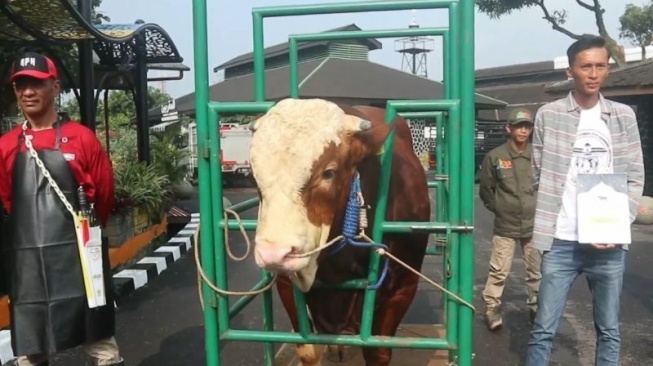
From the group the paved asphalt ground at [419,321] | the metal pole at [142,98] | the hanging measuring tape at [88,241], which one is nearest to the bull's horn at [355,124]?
the hanging measuring tape at [88,241]

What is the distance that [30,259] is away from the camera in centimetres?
243

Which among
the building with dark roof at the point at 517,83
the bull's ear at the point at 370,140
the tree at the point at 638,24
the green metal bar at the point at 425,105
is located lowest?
the bull's ear at the point at 370,140

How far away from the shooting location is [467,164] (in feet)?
6.73

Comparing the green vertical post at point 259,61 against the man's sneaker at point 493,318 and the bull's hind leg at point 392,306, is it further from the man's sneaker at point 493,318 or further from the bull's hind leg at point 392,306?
the man's sneaker at point 493,318

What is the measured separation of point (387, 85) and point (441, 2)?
304 inches

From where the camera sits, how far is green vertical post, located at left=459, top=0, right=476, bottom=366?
2.01 meters

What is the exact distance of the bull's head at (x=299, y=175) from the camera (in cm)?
174

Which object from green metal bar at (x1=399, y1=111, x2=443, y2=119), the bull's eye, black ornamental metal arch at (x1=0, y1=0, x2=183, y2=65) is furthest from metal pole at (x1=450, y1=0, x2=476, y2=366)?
black ornamental metal arch at (x1=0, y1=0, x2=183, y2=65)

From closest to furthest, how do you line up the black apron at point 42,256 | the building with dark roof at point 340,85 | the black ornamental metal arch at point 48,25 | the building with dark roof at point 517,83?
the black apron at point 42,256
the black ornamental metal arch at point 48,25
the building with dark roof at point 340,85
the building with dark roof at point 517,83

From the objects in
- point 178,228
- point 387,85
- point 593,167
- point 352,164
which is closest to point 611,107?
point 593,167

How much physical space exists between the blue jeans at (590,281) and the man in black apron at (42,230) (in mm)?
1834

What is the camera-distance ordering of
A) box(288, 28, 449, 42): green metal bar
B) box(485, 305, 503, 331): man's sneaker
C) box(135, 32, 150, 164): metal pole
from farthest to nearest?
box(135, 32, 150, 164): metal pole → box(485, 305, 503, 331): man's sneaker → box(288, 28, 449, 42): green metal bar

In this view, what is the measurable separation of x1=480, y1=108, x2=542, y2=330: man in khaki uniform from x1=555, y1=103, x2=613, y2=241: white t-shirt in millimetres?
1812

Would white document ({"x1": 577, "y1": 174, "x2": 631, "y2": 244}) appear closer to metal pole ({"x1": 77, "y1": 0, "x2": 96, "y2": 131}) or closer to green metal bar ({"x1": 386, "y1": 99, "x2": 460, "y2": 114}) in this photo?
green metal bar ({"x1": 386, "y1": 99, "x2": 460, "y2": 114})
